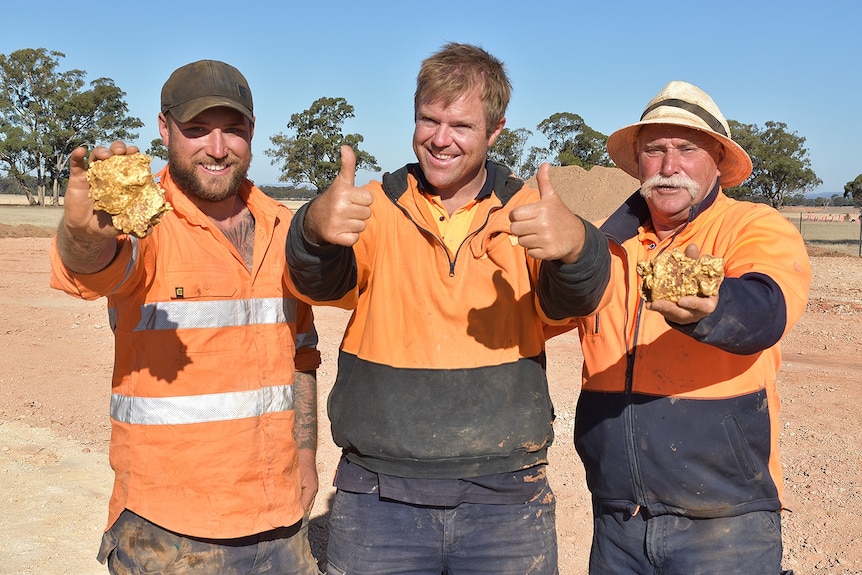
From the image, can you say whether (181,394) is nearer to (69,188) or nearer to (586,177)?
(69,188)

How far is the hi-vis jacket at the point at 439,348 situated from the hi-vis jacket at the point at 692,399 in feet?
1.07

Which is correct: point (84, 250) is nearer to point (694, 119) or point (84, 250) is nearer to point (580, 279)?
point (580, 279)

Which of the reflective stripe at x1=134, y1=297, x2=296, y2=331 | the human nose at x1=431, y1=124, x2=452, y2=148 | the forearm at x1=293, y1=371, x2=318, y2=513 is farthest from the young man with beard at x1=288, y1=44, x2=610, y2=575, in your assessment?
the forearm at x1=293, y1=371, x2=318, y2=513

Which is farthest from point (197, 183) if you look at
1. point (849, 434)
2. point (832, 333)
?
point (832, 333)

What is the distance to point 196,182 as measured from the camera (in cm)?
296

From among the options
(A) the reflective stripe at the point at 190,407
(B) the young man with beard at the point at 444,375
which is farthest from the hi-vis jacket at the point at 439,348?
(A) the reflective stripe at the point at 190,407

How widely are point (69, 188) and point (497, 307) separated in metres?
1.39

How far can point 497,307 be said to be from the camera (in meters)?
2.62

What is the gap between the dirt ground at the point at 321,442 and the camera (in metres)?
4.68

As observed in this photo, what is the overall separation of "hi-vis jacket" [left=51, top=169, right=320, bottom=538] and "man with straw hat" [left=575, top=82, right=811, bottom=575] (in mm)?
1242

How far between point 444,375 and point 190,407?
37.7 inches

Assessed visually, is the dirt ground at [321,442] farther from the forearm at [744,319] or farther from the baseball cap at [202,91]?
the baseball cap at [202,91]

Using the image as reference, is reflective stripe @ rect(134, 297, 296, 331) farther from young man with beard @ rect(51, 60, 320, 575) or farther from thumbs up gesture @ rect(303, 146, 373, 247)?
thumbs up gesture @ rect(303, 146, 373, 247)

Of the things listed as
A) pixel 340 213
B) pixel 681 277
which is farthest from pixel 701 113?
pixel 340 213
